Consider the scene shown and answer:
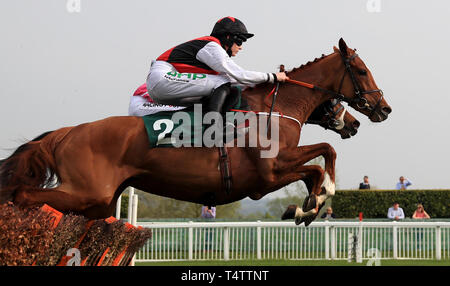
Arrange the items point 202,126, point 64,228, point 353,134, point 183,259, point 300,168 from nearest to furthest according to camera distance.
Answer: point 64,228 → point 202,126 → point 300,168 → point 353,134 → point 183,259

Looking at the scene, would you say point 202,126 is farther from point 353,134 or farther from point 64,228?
point 353,134

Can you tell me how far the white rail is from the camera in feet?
38.3

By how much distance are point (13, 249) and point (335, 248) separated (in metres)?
8.73

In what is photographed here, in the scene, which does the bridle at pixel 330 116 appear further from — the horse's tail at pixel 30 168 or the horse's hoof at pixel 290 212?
the horse's tail at pixel 30 168

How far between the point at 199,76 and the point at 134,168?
34.3 inches

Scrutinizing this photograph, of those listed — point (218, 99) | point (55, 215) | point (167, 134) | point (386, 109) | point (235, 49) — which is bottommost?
point (55, 215)

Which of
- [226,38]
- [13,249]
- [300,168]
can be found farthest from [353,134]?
[13,249]

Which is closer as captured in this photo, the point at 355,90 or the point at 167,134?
the point at 167,134

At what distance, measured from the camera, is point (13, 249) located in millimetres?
3801

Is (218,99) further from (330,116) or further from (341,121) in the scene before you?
(341,121)

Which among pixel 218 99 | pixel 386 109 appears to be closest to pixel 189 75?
pixel 218 99

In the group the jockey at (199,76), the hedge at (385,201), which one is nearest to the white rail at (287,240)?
the hedge at (385,201)

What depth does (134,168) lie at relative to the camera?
4762mm
